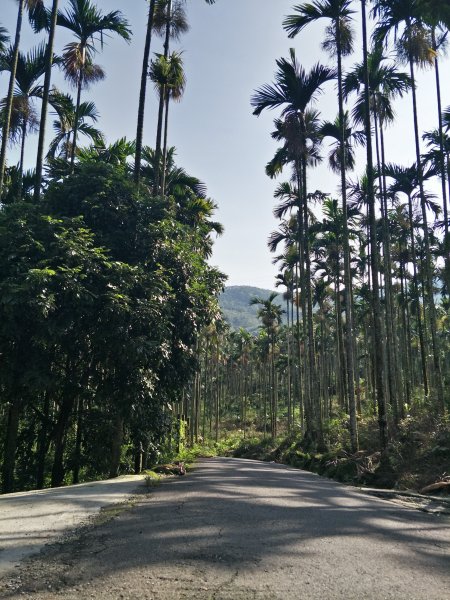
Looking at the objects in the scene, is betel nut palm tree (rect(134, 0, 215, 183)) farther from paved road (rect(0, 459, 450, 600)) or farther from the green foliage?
paved road (rect(0, 459, 450, 600))

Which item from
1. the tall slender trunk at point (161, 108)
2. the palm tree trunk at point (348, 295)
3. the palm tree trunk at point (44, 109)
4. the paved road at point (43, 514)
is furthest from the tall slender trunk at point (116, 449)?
the tall slender trunk at point (161, 108)

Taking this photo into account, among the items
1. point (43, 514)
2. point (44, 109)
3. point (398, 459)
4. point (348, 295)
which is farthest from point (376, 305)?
point (44, 109)

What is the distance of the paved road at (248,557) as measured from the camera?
11.4 feet

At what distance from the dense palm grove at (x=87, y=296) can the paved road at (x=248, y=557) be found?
4.69 meters

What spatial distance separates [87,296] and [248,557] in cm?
697

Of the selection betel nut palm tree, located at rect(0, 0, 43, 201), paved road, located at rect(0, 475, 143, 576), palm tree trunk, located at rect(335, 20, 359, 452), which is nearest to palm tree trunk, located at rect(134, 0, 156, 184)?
betel nut palm tree, located at rect(0, 0, 43, 201)

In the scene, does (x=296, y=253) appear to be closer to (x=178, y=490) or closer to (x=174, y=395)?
(x=174, y=395)

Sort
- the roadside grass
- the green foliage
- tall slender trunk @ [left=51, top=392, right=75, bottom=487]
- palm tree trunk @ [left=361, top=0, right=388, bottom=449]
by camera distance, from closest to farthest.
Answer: the green foliage < the roadside grass < tall slender trunk @ [left=51, top=392, right=75, bottom=487] < palm tree trunk @ [left=361, top=0, right=388, bottom=449]

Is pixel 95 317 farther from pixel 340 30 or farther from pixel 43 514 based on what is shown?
pixel 340 30

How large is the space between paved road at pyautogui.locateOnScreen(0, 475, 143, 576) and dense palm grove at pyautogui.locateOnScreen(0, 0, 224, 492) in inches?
108

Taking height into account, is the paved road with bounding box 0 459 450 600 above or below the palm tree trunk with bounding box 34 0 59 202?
below

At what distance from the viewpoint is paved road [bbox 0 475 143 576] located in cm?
455

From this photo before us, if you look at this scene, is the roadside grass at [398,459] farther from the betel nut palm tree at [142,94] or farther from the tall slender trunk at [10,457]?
the betel nut palm tree at [142,94]

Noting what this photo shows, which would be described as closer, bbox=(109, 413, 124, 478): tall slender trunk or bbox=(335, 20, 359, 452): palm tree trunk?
bbox=(109, 413, 124, 478): tall slender trunk
